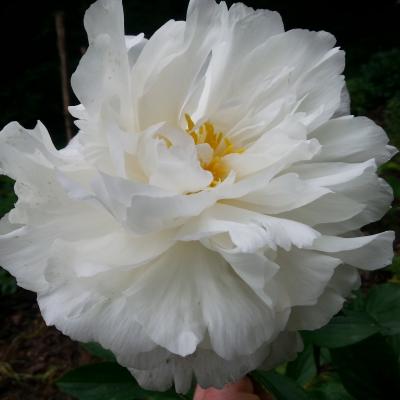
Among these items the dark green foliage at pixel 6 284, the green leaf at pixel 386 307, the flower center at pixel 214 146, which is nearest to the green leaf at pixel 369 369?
the green leaf at pixel 386 307

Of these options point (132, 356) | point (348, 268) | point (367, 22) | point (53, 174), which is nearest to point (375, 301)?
point (348, 268)

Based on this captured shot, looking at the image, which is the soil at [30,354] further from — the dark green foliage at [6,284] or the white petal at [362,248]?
the white petal at [362,248]

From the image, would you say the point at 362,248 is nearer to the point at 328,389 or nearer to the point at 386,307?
the point at 386,307

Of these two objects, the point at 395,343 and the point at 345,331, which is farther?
the point at 395,343

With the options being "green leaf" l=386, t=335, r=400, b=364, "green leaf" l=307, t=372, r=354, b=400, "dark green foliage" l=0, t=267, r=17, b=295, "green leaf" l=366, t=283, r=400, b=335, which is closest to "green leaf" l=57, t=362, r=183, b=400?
"green leaf" l=307, t=372, r=354, b=400

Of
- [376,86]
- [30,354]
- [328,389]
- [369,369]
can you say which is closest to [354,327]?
[369,369]

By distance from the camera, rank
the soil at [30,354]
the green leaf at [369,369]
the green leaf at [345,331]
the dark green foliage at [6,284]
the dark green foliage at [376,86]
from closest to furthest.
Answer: the green leaf at [345,331] < the green leaf at [369,369] < the soil at [30,354] < the dark green foliage at [6,284] < the dark green foliage at [376,86]
